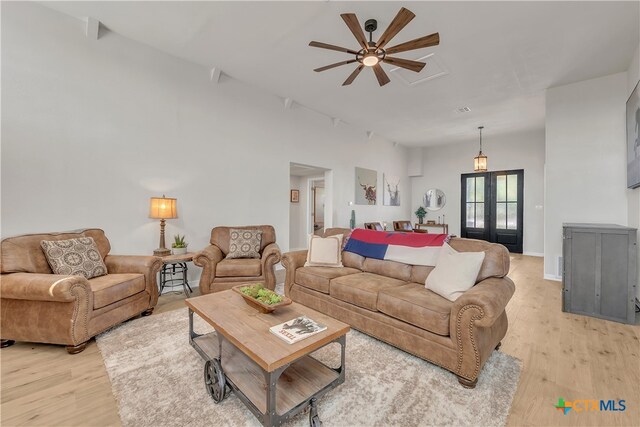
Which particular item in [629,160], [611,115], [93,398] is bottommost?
[93,398]

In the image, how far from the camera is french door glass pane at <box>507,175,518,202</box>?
6.93 metres

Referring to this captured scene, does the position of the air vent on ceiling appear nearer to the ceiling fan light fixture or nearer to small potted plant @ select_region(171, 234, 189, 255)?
the ceiling fan light fixture

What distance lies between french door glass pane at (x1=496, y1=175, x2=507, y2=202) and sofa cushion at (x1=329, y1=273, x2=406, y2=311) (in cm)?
612

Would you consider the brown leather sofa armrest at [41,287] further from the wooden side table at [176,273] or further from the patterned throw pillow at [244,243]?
the patterned throw pillow at [244,243]

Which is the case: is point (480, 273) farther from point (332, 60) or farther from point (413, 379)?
point (332, 60)

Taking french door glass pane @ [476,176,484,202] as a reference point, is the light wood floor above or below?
below

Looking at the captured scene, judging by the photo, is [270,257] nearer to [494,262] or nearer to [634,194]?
[494,262]

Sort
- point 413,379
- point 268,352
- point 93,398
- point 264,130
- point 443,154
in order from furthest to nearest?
point 443,154
point 264,130
point 413,379
point 93,398
point 268,352

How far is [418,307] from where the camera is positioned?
200cm

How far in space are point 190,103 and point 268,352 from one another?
3.67 metres

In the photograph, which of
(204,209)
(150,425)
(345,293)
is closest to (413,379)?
(345,293)

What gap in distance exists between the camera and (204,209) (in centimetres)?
397

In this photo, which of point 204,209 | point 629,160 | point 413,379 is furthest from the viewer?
point 204,209

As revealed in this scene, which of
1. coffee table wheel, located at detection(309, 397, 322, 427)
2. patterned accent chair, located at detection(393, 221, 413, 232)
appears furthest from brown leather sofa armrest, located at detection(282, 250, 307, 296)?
patterned accent chair, located at detection(393, 221, 413, 232)
